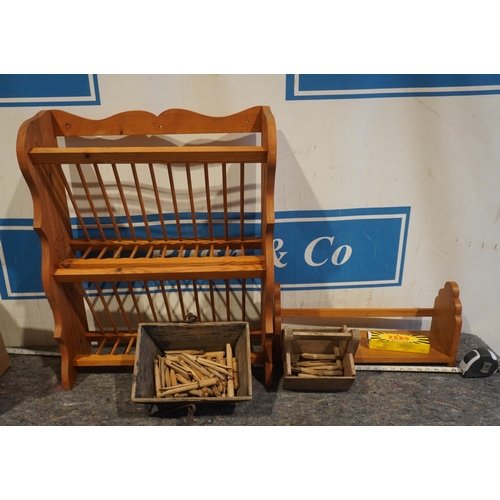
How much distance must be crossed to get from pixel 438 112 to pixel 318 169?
0.49m

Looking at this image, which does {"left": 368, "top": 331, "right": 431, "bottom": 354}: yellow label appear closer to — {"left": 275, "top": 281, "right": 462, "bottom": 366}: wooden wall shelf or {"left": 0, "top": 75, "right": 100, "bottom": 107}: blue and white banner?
{"left": 275, "top": 281, "right": 462, "bottom": 366}: wooden wall shelf

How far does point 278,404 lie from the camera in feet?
5.07

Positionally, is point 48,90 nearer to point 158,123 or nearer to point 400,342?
point 158,123

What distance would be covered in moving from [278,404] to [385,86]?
4.01ft

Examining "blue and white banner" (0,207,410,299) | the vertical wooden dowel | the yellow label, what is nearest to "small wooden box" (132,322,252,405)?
the vertical wooden dowel

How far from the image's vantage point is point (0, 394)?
161 centimetres

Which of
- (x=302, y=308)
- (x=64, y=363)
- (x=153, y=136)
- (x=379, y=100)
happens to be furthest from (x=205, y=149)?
(x=64, y=363)

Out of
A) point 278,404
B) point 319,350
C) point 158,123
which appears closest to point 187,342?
point 278,404

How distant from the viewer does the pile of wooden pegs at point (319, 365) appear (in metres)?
1.60

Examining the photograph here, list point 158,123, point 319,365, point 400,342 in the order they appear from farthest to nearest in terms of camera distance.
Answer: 1. point 400,342
2. point 319,365
3. point 158,123

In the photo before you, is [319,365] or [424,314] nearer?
[319,365]

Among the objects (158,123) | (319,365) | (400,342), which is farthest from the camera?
(400,342)

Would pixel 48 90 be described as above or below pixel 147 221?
above

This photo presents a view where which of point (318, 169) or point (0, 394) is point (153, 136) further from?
point (0, 394)
